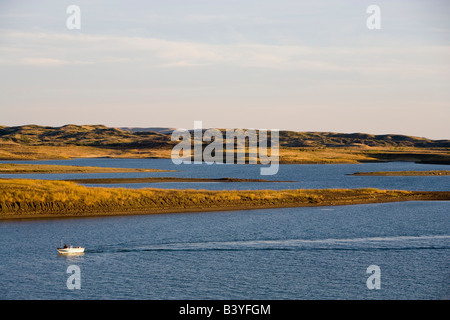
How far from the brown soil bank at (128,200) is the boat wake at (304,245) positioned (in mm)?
20998

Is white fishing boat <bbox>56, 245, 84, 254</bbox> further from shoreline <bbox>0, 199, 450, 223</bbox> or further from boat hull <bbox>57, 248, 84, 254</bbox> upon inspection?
shoreline <bbox>0, 199, 450, 223</bbox>

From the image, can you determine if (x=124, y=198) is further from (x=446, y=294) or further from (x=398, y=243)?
(x=446, y=294)

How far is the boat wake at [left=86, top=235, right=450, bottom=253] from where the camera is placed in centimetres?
5019

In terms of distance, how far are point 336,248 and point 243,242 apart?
28.1ft

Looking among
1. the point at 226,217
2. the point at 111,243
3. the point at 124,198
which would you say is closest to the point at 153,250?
the point at 111,243

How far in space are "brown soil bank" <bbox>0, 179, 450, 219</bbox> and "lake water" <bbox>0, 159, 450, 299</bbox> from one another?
3873 millimetres

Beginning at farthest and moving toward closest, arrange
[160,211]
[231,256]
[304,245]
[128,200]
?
[128,200] < [160,211] < [304,245] < [231,256]

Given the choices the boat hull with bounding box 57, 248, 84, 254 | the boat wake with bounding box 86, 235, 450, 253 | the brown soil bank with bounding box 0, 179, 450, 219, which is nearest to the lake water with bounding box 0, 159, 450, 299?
the boat wake with bounding box 86, 235, 450, 253

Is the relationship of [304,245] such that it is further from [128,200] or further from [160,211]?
[128,200]

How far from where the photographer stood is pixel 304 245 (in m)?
51.9

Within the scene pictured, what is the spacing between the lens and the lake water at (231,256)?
37562mm

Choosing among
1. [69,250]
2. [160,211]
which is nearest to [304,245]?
[69,250]

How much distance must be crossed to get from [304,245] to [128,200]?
30.4m

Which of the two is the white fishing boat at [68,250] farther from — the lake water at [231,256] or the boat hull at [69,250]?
the lake water at [231,256]
